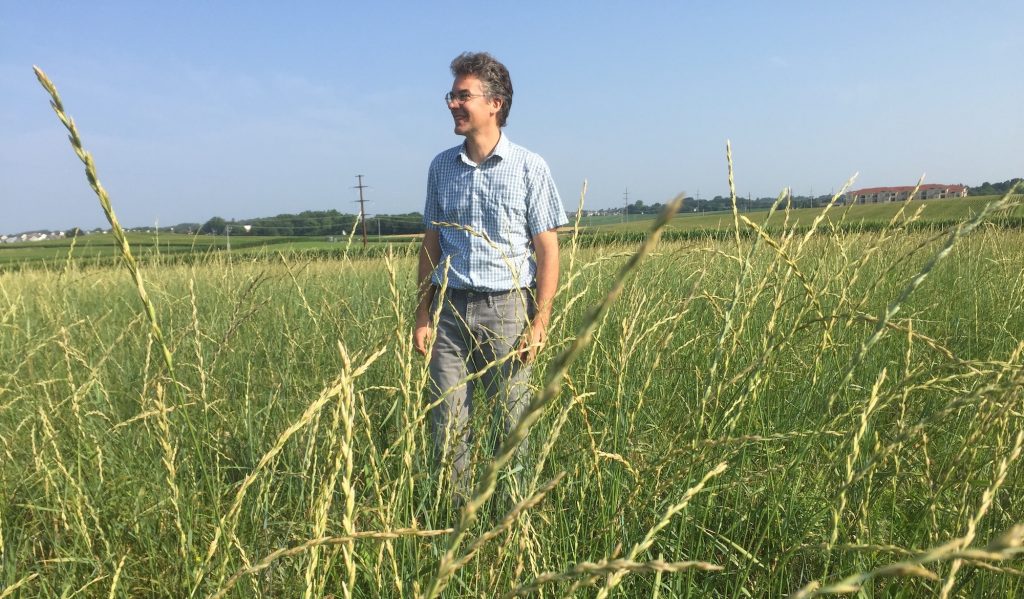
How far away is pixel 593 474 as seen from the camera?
1.63 meters

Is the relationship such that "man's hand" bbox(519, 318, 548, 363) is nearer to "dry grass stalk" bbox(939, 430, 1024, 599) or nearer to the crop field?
the crop field

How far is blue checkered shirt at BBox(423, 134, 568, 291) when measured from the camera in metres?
2.59

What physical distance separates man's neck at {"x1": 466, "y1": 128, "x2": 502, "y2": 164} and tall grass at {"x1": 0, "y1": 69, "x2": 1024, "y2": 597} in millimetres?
967

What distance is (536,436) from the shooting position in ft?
6.65

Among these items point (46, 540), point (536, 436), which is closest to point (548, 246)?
point (536, 436)

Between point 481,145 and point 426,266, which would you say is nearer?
point 481,145

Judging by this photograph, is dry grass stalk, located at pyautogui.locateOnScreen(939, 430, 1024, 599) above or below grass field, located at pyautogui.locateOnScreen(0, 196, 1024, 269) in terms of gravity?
below

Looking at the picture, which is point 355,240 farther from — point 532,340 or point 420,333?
point 532,340

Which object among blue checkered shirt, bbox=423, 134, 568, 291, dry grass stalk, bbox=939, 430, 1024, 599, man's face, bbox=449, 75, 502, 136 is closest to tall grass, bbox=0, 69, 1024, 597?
dry grass stalk, bbox=939, 430, 1024, 599

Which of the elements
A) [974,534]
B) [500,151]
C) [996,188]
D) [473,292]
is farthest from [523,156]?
[996,188]

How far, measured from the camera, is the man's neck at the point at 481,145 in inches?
104

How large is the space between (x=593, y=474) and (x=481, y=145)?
1581 mm

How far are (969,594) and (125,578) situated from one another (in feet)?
6.62

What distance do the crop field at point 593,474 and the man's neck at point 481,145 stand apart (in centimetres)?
95
